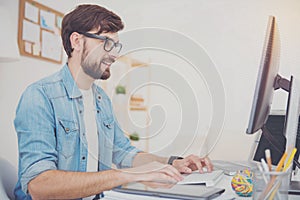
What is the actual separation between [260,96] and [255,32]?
28.9 inches

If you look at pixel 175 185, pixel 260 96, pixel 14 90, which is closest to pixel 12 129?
pixel 14 90

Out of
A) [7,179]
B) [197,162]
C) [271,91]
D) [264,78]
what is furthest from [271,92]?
[7,179]

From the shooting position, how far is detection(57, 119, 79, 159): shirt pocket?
149 cm

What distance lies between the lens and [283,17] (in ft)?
5.01

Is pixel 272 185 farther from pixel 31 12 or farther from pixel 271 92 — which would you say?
pixel 31 12

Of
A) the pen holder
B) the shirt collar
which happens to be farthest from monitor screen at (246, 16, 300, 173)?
the shirt collar

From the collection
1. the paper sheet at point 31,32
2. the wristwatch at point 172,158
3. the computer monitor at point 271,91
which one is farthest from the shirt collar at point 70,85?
the computer monitor at point 271,91

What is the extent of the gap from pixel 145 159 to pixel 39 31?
691mm

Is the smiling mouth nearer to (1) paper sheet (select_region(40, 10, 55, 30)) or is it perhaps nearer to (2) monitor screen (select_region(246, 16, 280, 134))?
(1) paper sheet (select_region(40, 10, 55, 30))

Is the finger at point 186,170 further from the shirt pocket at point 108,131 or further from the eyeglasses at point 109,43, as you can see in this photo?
the eyeglasses at point 109,43

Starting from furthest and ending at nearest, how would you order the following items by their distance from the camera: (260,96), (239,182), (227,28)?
1. (227,28)
2. (239,182)
3. (260,96)

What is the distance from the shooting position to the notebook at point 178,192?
Result: 93cm

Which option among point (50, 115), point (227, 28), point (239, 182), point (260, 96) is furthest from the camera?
point (227, 28)

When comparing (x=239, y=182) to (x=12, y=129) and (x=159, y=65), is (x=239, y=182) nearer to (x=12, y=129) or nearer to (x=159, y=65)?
(x=159, y=65)
